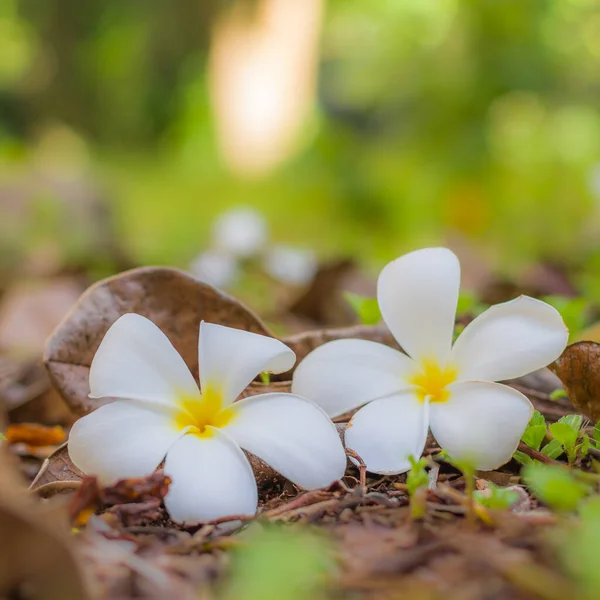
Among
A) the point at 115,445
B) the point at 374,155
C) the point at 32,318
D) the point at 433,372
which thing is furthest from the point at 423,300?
the point at 374,155

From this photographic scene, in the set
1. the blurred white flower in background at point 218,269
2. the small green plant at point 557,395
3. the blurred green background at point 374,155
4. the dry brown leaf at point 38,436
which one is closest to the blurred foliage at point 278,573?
the small green plant at point 557,395

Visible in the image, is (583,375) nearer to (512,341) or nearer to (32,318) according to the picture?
(512,341)

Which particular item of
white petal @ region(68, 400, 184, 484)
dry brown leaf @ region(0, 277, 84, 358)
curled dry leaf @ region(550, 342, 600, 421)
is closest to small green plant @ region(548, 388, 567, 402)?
curled dry leaf @ region(550, 342, 600, 421)

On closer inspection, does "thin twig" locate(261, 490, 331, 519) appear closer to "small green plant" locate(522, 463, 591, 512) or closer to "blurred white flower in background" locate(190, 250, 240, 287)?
"small green plant" locate(522, 463, 591, 512)

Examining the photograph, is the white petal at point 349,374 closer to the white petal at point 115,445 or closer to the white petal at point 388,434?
the white petal at point 388,434

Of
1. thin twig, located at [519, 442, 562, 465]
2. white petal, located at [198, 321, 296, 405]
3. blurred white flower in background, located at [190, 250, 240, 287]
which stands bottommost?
blurred white flower in background, located at [190, 250, 240, 287]

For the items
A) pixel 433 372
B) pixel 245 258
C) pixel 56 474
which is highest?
pixel 433 372
